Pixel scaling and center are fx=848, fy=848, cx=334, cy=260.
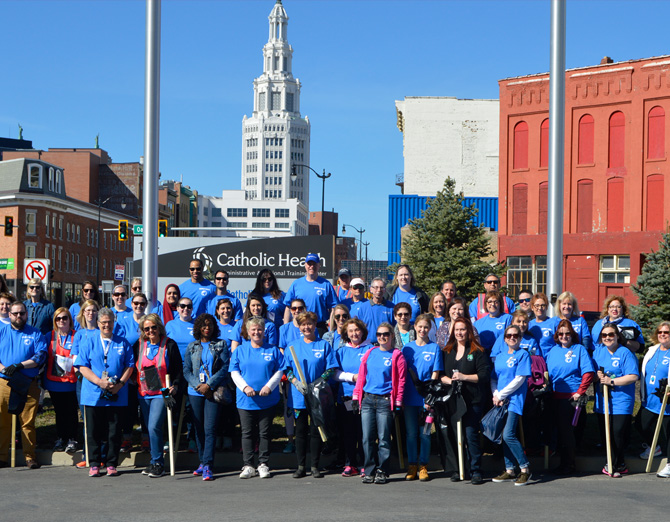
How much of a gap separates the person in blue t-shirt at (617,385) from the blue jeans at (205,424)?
4.34 meters

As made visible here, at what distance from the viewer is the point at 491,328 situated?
10203 mm

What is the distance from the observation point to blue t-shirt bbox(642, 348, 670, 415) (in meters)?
→ 9.58

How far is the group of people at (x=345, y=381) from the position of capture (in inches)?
360

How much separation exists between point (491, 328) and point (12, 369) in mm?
5597

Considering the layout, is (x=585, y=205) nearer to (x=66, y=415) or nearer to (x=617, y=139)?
(x=617, y=139)

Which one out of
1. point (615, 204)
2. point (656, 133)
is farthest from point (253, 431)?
point (656, 133)

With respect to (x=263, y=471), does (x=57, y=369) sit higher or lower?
higher

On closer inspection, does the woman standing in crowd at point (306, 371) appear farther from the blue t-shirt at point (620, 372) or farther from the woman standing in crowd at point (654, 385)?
the woman standing in crowd at point (654, 385)

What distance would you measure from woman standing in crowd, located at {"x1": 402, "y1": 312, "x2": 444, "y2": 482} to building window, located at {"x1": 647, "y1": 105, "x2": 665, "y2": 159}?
3584 centimetres

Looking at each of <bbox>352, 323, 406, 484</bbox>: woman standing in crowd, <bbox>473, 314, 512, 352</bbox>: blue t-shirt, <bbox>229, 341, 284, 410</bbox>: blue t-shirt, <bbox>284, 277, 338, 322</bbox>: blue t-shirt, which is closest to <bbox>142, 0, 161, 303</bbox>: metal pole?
<bbox>284, 277, 338, 322</bbox>: blue t-shirt

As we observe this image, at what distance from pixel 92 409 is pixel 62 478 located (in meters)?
0.79

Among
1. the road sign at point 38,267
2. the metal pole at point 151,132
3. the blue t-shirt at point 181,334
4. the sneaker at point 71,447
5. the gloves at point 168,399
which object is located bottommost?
the sneaker at point 71,447

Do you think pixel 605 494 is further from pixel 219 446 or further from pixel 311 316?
pixel 219 446

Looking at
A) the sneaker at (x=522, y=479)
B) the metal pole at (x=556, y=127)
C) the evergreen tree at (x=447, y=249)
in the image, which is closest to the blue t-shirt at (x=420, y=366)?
the sneaker at (x=522, y=479)
